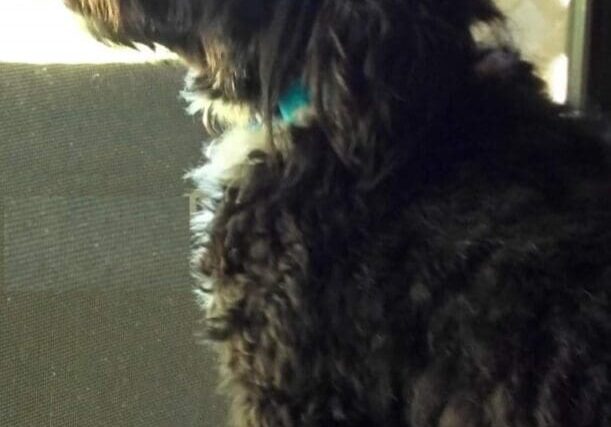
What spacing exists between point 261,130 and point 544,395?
0.41 meters

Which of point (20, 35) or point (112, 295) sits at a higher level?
point (20, 35)

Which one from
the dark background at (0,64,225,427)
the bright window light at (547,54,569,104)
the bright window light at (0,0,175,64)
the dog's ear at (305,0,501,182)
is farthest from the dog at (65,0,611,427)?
the bright window light at (547,54,569,104)

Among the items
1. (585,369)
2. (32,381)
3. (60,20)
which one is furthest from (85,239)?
(585,369)

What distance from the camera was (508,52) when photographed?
1080mm

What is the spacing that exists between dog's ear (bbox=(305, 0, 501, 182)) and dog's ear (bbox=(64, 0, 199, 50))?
15cm

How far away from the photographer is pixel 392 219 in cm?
99

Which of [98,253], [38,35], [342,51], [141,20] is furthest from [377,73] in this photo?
[38,35]

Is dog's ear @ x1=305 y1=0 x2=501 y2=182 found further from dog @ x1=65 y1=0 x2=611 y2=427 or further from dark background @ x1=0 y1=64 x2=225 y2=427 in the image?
dark background @ x1=0 y1=64 x2=225 y2=427

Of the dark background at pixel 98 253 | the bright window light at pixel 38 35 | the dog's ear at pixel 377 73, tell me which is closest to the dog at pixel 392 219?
the dog's ear at pixel 377 73

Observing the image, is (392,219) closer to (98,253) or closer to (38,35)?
(98,253)

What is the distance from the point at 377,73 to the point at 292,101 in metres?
0.10

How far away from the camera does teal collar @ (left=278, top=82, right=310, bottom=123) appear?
1.01 metres

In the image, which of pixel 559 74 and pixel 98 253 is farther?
pixel 559 74

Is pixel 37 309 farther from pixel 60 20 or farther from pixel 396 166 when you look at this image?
pixel 396 166
